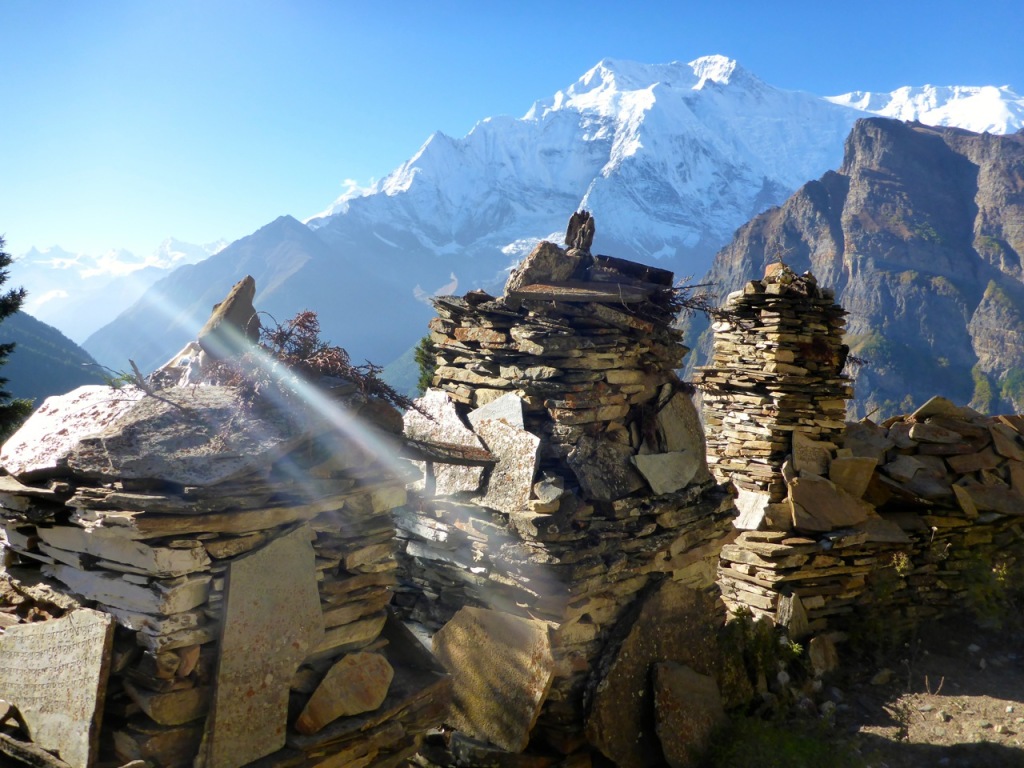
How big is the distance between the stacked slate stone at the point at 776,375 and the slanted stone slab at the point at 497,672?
4.27 metres

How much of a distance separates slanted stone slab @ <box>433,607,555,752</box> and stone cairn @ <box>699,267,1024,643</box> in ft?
12.6

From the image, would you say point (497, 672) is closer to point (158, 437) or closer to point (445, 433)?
point (445, 433)

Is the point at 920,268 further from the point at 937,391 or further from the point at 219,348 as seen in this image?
Answer: the point at 219,348

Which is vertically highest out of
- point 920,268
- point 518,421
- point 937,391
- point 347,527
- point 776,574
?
point 920,268

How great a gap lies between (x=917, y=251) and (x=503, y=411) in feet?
352

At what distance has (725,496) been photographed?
6.61m

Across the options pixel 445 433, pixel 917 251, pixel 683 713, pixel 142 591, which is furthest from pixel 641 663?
pixel 917 251

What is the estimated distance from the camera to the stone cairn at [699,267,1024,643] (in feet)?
26.9

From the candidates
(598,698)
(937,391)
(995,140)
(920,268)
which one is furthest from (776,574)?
(995,140)

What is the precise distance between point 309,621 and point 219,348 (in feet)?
5.71

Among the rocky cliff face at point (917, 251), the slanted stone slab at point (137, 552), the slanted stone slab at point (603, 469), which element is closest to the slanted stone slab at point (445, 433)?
the slanted stone slab at point (603, 469)

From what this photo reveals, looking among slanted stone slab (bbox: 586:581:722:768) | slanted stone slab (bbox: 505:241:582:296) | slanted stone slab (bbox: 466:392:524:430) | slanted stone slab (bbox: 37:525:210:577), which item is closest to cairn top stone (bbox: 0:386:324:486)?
slanted stone slab (bbox: 37:525:210:577)

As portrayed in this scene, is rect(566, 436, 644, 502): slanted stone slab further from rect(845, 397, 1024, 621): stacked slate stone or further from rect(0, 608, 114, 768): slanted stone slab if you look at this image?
rect(845, 397, 1024, 621): stacked slate stone

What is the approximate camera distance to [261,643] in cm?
363
